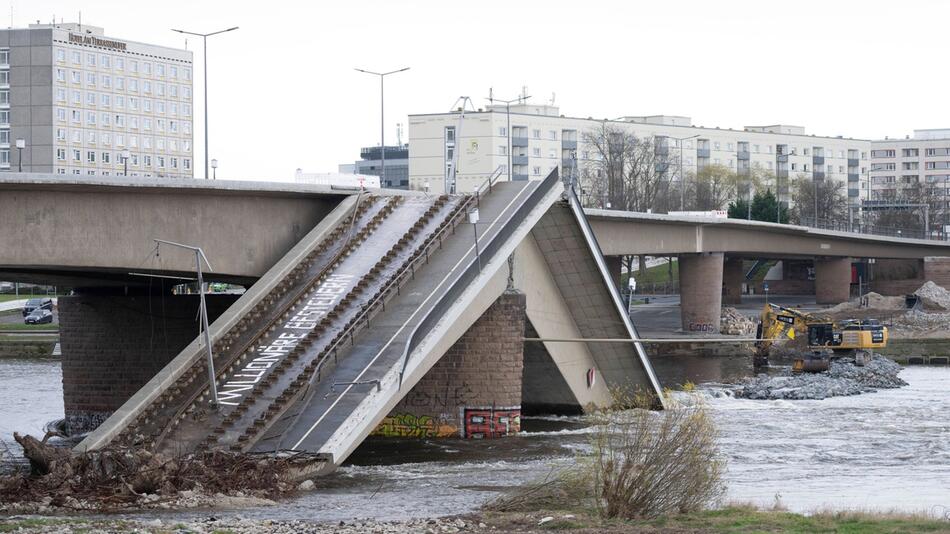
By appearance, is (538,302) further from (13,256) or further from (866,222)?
(866,222)

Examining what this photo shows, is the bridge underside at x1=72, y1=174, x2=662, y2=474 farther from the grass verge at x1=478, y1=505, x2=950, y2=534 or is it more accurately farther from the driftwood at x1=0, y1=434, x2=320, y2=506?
the grass verge at x1=478, y1=505, x2=950, y2=534

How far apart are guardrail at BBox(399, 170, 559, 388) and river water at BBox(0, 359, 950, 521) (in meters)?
3.26

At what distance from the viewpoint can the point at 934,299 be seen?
325ft

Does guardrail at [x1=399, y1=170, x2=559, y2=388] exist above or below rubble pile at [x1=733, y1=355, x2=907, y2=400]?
above

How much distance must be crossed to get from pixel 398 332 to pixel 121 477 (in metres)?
10.9

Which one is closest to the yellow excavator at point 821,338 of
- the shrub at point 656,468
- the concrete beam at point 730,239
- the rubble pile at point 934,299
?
the concrete beam at point 730,239

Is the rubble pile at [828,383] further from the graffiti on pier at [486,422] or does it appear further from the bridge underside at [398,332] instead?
the graffiti on pier at [486,422]

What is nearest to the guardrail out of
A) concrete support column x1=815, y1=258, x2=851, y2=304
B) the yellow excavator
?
the yellow excavator

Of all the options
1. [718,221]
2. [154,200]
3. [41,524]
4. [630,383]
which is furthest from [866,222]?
[41,524]

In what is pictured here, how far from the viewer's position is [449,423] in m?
42.3

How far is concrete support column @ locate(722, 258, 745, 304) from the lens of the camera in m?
114

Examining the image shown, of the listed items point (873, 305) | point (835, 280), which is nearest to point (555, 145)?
point (835, 280)

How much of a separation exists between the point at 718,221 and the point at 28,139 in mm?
74042

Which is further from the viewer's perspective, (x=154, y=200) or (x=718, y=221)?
(x=718, y=221)
